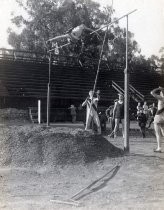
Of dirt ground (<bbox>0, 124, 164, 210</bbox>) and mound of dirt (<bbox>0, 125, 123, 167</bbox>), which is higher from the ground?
mound of dirt (<bbox>0, 125, 123, 167</bbox>)

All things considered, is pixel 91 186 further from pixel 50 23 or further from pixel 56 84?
pixel 50 23

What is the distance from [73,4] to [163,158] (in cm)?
3184

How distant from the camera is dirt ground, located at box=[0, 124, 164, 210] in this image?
236 inches

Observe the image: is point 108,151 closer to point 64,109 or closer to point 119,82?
point 64,109

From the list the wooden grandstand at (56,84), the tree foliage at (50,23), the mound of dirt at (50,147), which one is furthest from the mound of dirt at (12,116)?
the tree foliage at (50,23)

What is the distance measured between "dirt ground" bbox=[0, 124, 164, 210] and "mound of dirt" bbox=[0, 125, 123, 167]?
11.4 inches

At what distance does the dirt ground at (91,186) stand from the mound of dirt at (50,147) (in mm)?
291

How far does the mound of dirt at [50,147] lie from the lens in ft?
30.9

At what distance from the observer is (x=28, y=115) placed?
900 inches

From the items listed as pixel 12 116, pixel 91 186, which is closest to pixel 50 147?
pixel 91 186

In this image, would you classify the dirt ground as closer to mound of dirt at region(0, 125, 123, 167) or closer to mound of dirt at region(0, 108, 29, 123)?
mound of dirt at region(0, 125, 123, 167)

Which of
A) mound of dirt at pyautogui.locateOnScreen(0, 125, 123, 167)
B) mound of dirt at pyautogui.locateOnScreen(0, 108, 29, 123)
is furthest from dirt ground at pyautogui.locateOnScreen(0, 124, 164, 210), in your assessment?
mound of dirt at pyautogui.locateOnScreen(0, 108, 29, 123)

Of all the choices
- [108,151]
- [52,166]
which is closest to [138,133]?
[108,151]

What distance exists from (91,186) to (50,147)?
2.76m
